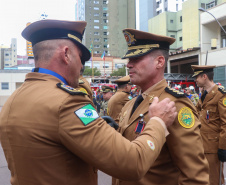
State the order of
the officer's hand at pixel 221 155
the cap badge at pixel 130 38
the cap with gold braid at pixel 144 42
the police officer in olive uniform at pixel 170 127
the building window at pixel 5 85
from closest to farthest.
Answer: the police officer in olive uniform at pixel 170 127 → the cap with gold braid at pixel 144 42 → the cap badge at pixel 130 38 → the officer's hand at pixel 221 155 → the building window at pixel 5 85

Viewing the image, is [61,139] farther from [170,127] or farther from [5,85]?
[5,85]

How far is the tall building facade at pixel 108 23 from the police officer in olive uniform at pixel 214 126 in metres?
83.8

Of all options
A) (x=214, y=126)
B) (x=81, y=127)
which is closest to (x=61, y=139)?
(x=81, y=127)

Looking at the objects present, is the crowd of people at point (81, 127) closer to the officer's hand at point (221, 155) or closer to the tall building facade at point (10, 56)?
the officer's hand at point (221, 155)

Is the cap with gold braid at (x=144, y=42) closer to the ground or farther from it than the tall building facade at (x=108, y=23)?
closer to the ground

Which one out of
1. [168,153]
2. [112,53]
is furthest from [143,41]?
[112,53]

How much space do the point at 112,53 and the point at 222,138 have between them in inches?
3415

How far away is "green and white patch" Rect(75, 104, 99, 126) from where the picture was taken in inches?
60.1

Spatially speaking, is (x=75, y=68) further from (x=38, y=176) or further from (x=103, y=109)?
(x=103, y=109)

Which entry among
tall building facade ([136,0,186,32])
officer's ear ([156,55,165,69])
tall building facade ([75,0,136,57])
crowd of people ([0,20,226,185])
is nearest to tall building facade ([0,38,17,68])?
tall building facade ([75,0,136,57])

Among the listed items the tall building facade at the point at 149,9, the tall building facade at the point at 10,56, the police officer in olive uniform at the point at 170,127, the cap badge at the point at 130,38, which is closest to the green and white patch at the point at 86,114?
the police officer in olive uniform at the point at 170,127

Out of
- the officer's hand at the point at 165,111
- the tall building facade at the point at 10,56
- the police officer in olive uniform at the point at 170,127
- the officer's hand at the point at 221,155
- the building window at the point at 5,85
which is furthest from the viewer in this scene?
the tall building facade at the point at 10,56

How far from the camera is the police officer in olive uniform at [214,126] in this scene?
14.1ft

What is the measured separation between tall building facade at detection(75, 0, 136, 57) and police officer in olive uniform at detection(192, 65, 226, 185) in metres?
83.8
